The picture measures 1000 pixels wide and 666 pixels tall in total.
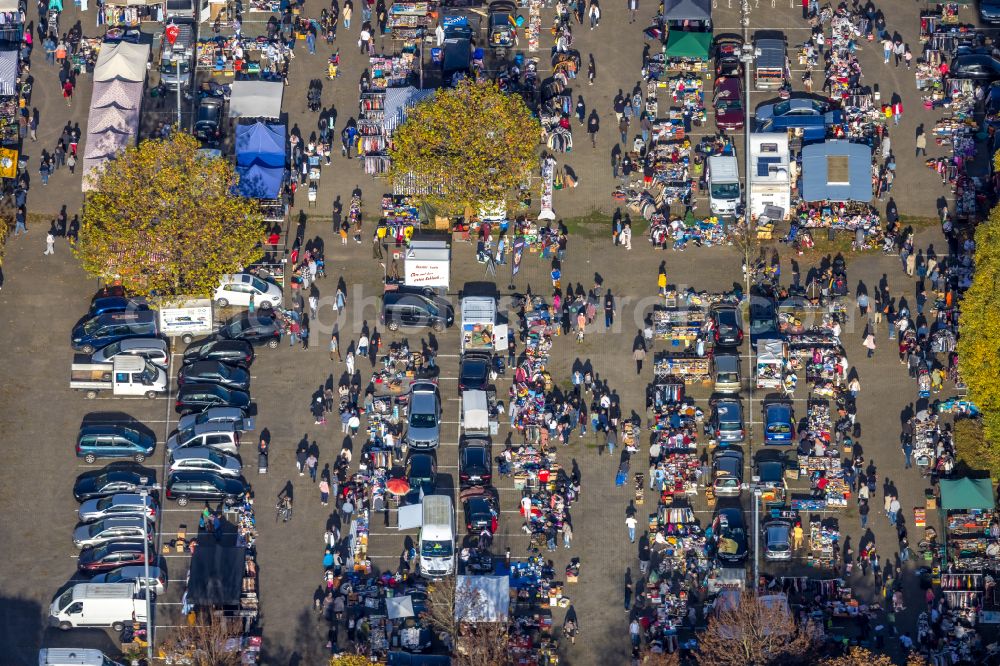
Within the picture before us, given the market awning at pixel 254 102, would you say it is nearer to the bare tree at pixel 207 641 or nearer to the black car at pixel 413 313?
the black car at pixel 413 313

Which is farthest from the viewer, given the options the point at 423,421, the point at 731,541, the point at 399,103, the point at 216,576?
the point at 399,103

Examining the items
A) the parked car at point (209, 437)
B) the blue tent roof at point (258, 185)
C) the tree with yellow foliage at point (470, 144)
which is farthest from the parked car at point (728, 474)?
the blue tent roof at point (258, 185)

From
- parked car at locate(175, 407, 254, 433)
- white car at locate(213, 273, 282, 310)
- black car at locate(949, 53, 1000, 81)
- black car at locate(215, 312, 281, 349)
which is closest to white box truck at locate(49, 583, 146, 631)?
parked car at locate(175, 407, 254, 433)

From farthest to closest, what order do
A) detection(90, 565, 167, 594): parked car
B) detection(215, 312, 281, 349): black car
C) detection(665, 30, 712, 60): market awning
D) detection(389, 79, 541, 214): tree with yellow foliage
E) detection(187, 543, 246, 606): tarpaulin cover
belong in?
detection(665, 30, 712, 60): market awning, detection(215, 312, 281, 349): black car, detection(389, 79, 541, 214): tree with yellow foliage, detection(90, 565, 167, 594): parked car, detection(187, 543, 246, 606): tarpaulin cover

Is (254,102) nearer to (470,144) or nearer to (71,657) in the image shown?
(470,144)

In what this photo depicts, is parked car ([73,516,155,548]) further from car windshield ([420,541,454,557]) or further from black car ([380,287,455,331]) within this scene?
black car ([380,287,455,331])

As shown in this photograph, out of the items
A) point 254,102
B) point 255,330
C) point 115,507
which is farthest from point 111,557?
point 254,102
